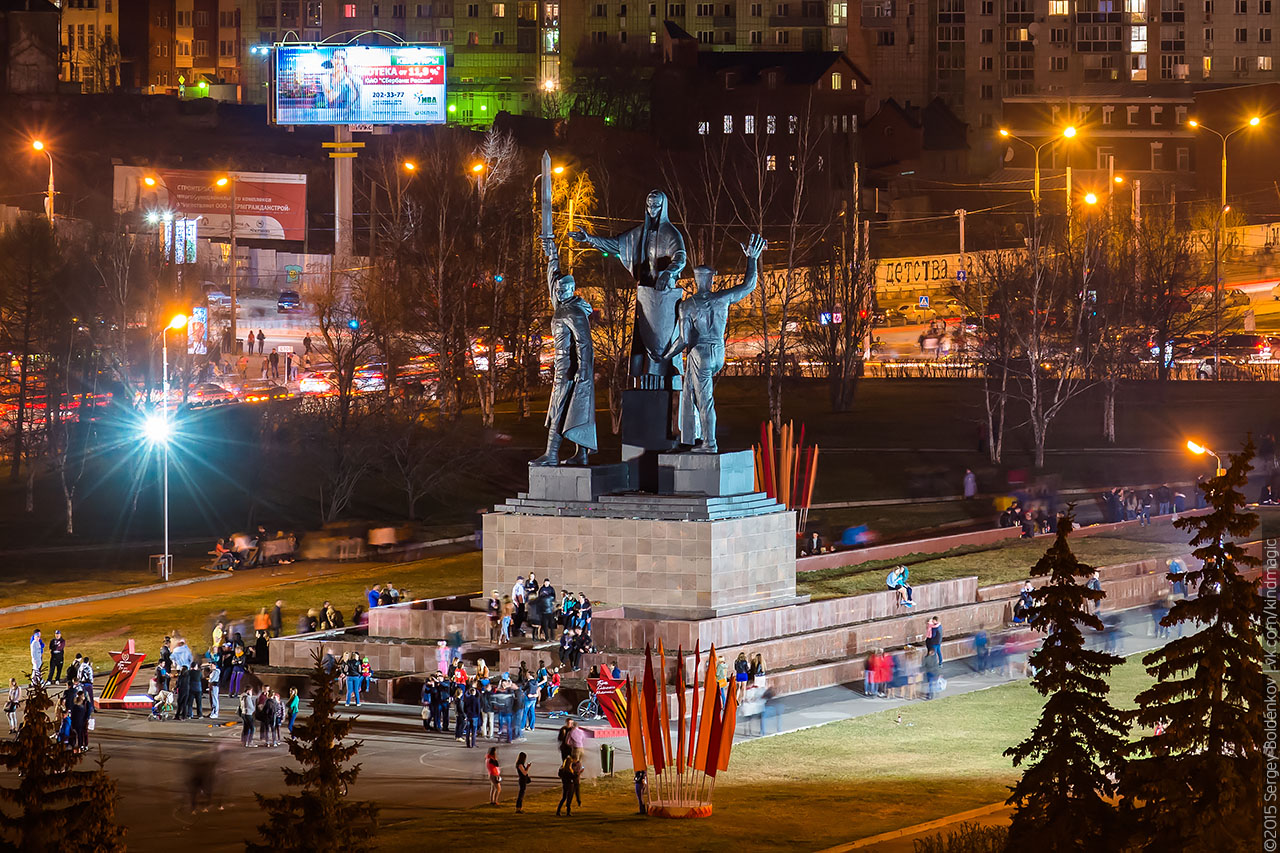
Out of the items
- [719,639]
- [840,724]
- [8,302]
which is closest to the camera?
[840,724]

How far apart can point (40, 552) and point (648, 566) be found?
2152 cm

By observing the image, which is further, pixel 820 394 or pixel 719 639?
pixel 820 394

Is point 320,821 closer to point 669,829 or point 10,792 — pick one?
point 10,792

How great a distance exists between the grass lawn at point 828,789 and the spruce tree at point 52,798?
5.98m

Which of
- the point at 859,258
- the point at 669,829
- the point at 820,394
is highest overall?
the point at 859,258

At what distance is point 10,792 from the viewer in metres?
14.9

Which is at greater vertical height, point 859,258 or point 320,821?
point 859,258

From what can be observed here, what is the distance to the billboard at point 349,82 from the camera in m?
88.8

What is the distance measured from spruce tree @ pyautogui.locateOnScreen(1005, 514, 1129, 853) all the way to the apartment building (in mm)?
130823

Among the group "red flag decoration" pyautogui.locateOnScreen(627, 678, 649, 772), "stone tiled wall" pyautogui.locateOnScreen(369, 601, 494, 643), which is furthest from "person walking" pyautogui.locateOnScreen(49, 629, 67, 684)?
"red flag decoration" pyautogui.locateOnScreen(627, 678, 649, 772)

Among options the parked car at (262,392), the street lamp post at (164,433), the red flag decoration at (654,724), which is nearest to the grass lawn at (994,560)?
the red flag decoration at (654,724)

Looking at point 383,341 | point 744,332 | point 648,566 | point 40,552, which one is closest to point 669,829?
point 648,566

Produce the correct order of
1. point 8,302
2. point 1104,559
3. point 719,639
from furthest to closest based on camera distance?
point 8,302 < point 1104,559 < point 719,639

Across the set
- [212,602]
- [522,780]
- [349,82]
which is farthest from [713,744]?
[349,82]
